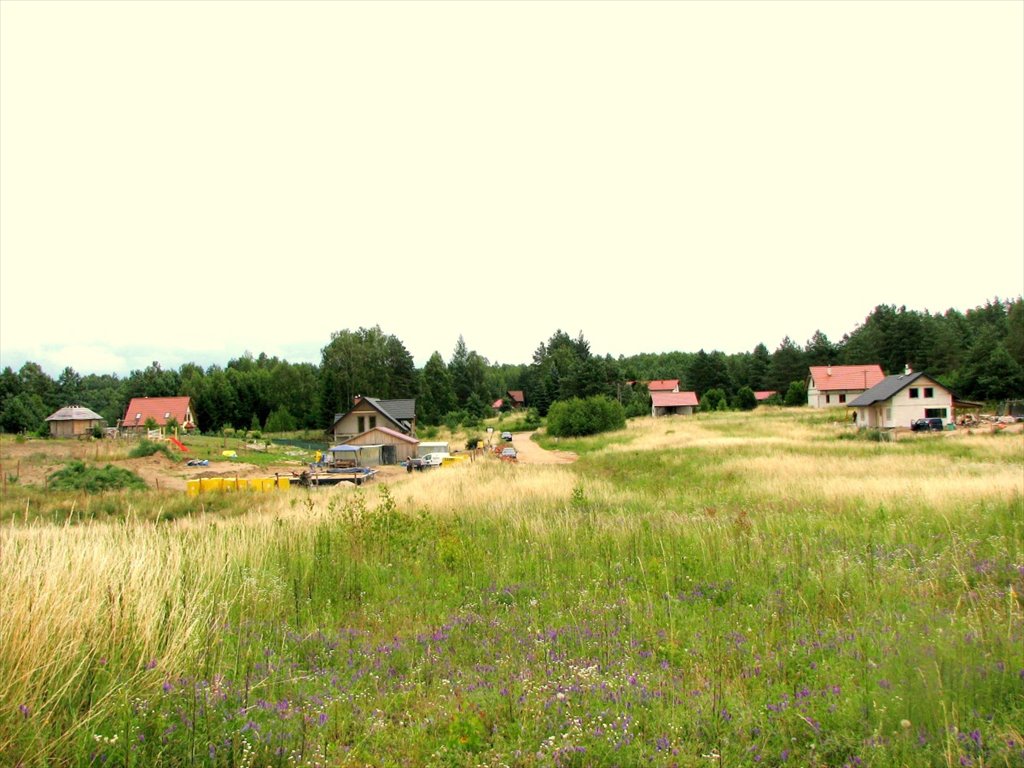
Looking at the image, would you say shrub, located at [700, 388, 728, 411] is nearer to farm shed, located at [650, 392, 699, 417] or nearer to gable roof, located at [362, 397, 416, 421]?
farm shed, located at [650, 392, 699, 417]

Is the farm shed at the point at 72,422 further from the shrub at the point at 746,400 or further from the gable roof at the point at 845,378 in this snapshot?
the gable roof at the point at 845,378

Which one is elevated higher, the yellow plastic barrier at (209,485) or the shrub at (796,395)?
the shrub at (796,395)

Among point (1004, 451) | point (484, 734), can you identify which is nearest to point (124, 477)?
point (484, 734)

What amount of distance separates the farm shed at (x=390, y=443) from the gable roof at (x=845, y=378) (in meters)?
53.2

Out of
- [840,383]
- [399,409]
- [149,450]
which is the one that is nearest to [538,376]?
[399,409]

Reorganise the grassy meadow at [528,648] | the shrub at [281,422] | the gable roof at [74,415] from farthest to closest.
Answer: the shrub at [281,422]
the gable roof at [74,415]
the grassy meadow at [528,648]

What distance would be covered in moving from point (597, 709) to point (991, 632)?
9.40 ft

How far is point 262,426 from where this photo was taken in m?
94.8

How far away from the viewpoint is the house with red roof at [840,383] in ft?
244

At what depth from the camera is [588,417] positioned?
59.2 metres

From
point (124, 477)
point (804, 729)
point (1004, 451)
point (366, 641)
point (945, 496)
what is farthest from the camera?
point (124, 477)

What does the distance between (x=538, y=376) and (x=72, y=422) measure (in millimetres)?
69308

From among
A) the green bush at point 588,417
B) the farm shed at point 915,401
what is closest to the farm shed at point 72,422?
the green bush at point 588,417

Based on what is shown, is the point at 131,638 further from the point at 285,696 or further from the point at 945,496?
the point at 945,496
